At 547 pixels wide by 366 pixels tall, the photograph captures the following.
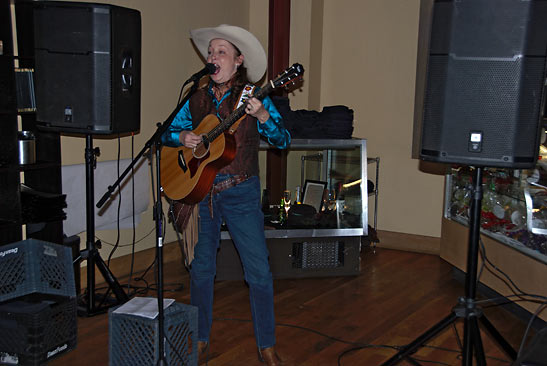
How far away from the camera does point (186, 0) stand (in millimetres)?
4090

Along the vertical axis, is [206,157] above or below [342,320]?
above

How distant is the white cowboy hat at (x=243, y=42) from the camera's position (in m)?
2.46

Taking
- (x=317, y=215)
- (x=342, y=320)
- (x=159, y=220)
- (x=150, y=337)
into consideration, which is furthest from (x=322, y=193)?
(x=159, y=220)

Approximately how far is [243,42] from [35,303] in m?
1.40

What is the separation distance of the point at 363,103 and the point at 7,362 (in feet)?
10.6

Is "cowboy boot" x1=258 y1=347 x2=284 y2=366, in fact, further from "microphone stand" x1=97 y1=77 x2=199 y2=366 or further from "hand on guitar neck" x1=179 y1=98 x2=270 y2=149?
"hand on guitar neck" x1=179 y1=98 x2=270 y2=149

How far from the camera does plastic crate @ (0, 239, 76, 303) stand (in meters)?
2.56

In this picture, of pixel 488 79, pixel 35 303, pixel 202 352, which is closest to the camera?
pixel 488 79

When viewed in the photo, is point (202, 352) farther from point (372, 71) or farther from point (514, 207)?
point (372, 71)

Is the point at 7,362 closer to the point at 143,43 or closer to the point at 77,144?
the point at 77,144

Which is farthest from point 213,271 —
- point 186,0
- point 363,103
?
point 363,103

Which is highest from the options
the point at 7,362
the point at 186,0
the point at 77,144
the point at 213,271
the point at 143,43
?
the point at 186,0

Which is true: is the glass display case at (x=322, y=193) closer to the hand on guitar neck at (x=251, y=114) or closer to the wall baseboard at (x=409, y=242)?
the wall baseboard at (x=409, y=242)

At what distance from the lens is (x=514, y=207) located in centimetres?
333
